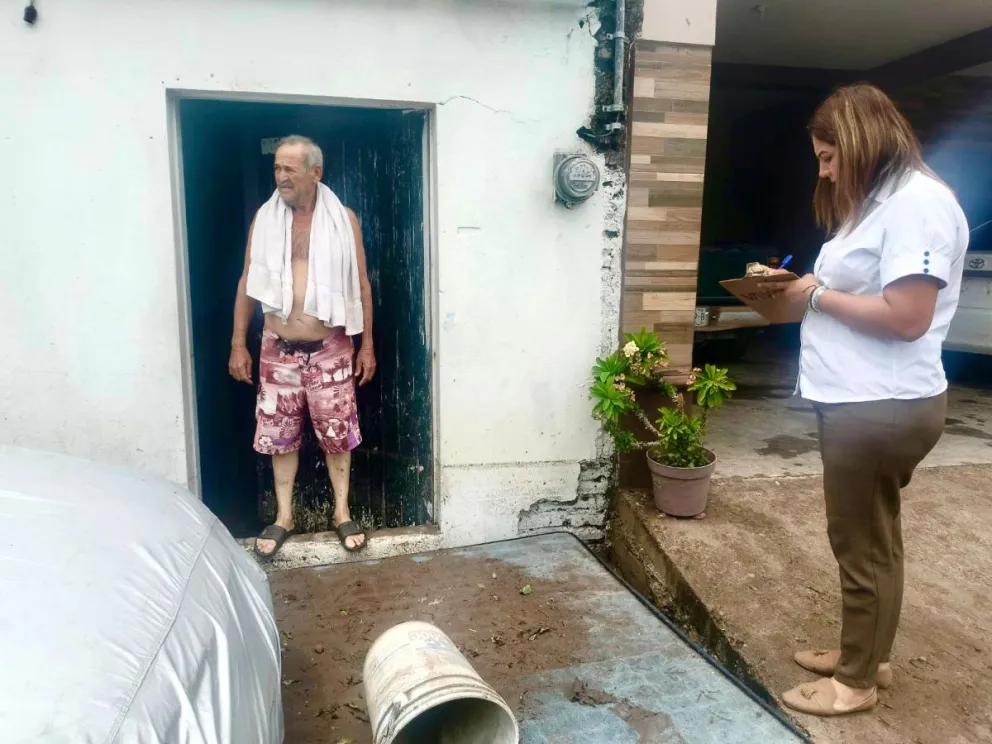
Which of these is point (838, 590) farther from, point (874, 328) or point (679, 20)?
point (679, 20)

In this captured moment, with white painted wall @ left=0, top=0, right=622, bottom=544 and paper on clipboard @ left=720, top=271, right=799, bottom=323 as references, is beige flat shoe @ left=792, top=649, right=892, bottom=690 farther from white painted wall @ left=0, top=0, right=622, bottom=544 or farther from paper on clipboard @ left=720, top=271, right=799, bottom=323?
white painted wall @ left=0, top=0, right=622, bottom=544

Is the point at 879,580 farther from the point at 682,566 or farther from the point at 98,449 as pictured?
the point at 98,449

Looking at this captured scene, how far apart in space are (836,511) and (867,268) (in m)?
0.75

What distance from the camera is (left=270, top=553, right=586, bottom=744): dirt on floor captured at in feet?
8.95

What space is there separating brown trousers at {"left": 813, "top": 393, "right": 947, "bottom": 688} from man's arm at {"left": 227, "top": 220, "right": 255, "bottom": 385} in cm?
271

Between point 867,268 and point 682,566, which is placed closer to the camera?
point 867,268

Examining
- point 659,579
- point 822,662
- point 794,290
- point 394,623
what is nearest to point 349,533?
point 394,623

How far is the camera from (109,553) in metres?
1.79

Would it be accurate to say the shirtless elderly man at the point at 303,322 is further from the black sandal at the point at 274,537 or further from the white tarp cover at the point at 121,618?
the white tarp cover at the point at 121,618

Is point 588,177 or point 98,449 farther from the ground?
point 588,177

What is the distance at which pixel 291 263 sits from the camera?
367cm

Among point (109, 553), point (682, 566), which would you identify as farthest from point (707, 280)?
point (109, 553)

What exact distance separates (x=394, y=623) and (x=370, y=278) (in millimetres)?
1980

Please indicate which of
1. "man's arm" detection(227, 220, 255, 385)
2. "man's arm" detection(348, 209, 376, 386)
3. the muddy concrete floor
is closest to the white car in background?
the muddy concrete floor
